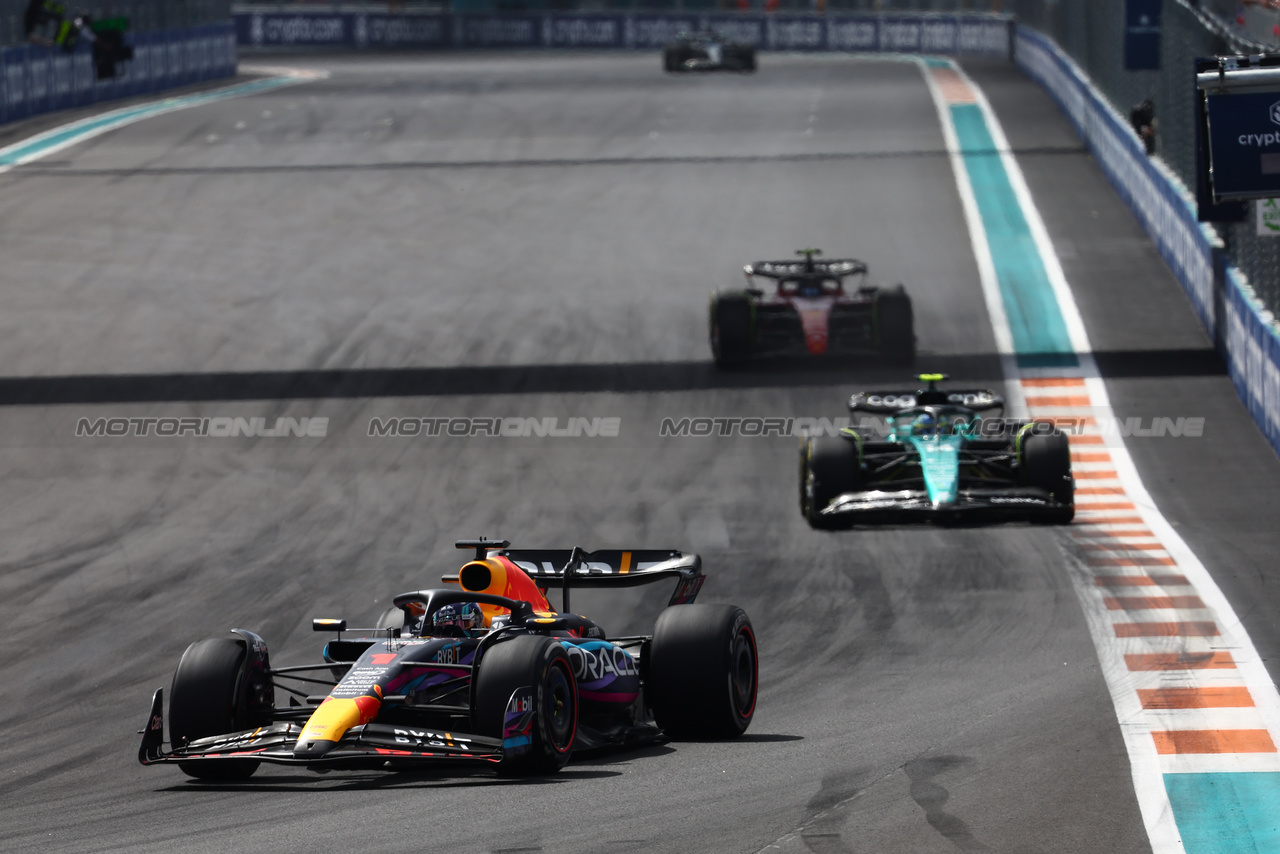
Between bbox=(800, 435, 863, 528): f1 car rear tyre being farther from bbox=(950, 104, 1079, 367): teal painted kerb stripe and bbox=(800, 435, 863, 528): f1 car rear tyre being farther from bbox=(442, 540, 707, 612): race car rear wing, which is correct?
bbox=(950, 104, 1079, 367): teal painted kerb stripe

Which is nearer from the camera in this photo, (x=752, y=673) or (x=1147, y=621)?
(x=752, y=673)

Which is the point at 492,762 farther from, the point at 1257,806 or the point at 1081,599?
the point at 1081,599

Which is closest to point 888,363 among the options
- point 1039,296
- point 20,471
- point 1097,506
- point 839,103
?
point 1039,296

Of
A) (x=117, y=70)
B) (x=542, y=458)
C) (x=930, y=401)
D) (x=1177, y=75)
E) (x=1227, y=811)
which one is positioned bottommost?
(x=542, y=458)

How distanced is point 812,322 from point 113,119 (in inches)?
1000

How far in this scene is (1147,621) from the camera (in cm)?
1406

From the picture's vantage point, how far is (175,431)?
22.3 m

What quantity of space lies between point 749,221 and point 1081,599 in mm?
18576

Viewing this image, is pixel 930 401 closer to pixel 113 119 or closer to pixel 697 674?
pixel 697 674

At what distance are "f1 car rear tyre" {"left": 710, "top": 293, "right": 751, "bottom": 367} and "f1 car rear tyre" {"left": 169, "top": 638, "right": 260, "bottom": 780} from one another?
13872 mm

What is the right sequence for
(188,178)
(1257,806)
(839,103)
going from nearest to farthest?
(1257,806)
(188,178)
(839,103)

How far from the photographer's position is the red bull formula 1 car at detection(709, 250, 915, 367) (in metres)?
23.5

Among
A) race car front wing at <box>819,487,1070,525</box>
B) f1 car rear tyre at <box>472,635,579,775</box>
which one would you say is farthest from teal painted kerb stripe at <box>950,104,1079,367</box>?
f1 car rear tyre at <box>472,635,579,775</box>

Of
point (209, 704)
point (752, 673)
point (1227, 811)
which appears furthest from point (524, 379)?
point (1227, 811)
